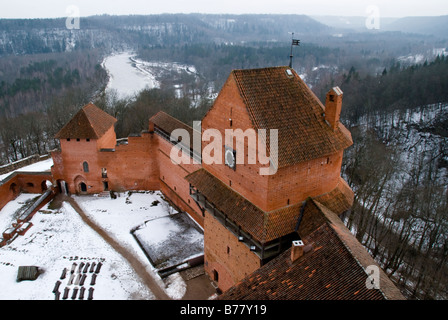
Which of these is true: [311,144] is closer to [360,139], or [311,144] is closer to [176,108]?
[360,139]

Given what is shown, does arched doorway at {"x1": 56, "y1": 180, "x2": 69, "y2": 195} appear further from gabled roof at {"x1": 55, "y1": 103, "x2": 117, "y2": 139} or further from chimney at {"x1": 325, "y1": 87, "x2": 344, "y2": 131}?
chimney at {"x1": 325, "y1": 87, "x2": 344, "y2": 131}

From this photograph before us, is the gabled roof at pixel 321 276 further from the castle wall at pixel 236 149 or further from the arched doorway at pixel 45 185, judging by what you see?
the arched doorway at pixel 45 185

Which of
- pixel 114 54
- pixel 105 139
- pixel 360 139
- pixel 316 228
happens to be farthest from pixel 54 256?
pixel 114 54

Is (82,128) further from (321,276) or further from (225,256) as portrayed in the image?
(321,276)

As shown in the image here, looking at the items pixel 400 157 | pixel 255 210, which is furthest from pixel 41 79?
pixel 255 210

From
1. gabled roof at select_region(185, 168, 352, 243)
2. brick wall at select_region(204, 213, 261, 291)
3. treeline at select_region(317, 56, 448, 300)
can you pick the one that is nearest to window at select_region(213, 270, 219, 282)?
brick wall at select_region(204, 213, 261, 291)
